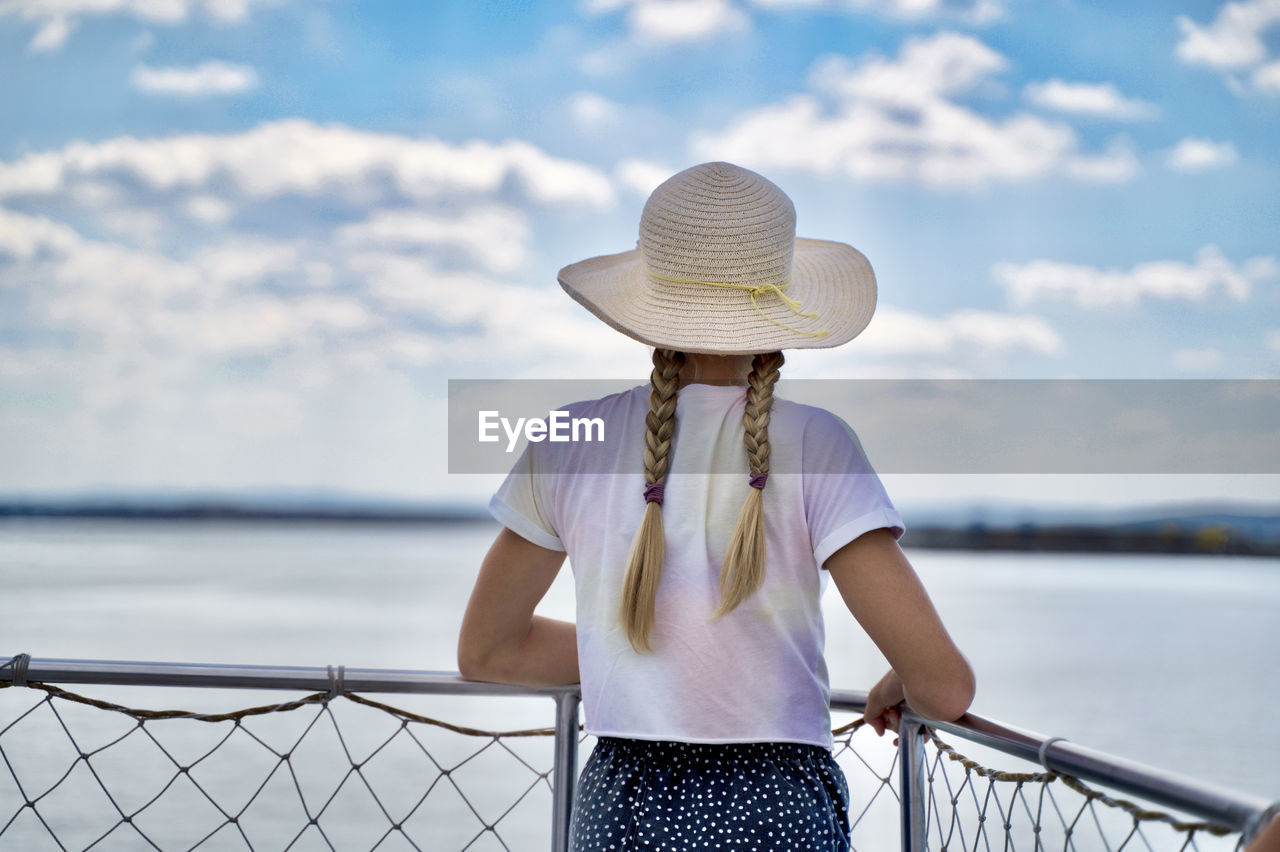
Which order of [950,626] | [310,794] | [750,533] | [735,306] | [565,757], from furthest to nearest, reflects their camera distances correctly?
[950,626]
[310,794]
[565,757]
[735,306]
[750,533]

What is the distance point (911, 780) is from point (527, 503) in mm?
558

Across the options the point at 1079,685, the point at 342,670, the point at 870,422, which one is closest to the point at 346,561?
the point at 870,422

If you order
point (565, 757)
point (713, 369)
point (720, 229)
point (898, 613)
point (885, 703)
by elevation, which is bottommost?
point (565, 757)

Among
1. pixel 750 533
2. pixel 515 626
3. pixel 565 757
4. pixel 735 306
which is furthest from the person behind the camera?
pixel 565 757

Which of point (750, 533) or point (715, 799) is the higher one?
point (750, 533)

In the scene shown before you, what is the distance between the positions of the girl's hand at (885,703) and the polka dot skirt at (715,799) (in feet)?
0.60

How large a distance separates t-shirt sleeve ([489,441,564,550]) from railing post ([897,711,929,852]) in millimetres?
460

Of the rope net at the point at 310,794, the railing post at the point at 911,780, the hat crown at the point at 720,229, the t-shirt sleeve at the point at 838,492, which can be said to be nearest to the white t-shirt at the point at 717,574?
the t-shirt sleeve at the point at 838,492

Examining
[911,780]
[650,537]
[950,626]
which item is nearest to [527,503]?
[650,537]

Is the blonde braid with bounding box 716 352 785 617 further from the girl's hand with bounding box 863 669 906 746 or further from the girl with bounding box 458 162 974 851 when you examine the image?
the girl's hand with bounding box 863 669 906 746

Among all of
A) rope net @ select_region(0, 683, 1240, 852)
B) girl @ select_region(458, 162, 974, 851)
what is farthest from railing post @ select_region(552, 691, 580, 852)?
rope net @ select_region(0, 683, 1240, 852)

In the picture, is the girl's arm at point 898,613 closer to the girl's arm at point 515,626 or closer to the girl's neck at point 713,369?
the girl's neck at point 713,369

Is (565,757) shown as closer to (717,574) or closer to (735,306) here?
(717,574)

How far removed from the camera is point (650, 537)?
3.03 feet
